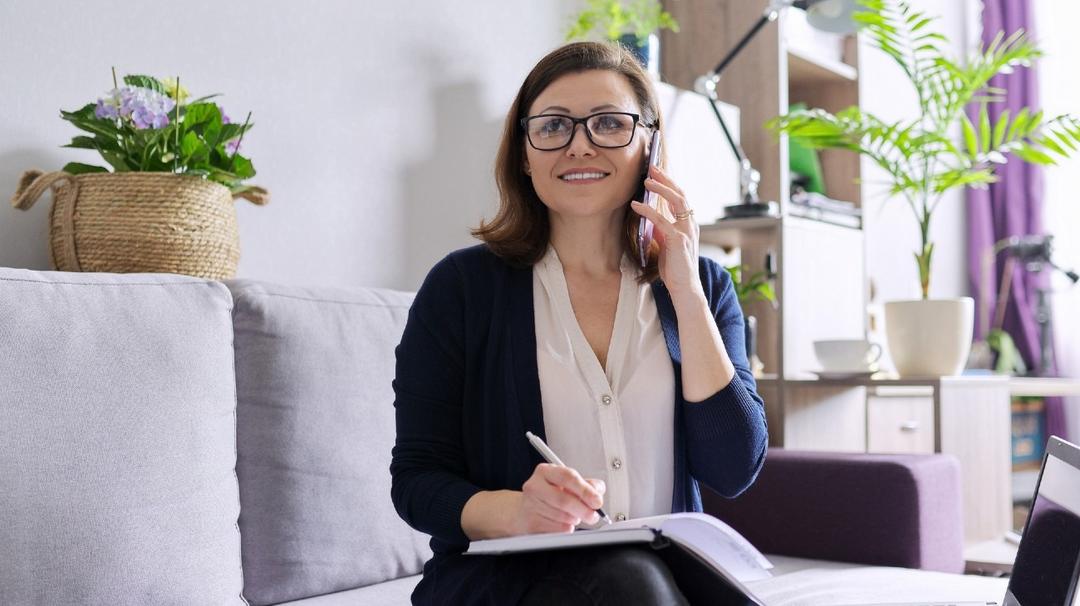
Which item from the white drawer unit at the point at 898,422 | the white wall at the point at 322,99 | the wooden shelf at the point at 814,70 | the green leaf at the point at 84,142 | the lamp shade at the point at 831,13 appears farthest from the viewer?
the wooden shelf at the point at 814,70

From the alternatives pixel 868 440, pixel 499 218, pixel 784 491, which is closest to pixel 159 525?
pixel 499 218

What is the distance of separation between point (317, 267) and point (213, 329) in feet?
2.05

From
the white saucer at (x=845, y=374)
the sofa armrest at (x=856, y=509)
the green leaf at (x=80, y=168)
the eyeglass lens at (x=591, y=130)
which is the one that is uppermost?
the eyeglass lens at (x=591, y=130)

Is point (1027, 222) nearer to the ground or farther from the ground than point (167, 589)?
farther from the ground

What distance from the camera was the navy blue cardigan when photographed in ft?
4.09

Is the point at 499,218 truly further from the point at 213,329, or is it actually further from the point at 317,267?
the point at 317,267

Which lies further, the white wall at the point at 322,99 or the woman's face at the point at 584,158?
the white wall at the point at 322,99

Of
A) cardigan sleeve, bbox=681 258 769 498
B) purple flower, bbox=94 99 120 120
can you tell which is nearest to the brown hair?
cardigan sleeve, bbox=681 258 769 498

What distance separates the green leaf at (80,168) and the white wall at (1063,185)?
348 centimetres

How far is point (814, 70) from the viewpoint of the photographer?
2980 millimetres

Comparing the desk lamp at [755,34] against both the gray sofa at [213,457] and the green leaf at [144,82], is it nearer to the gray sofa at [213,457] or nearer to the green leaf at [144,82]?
the gray sofa at [213,457]

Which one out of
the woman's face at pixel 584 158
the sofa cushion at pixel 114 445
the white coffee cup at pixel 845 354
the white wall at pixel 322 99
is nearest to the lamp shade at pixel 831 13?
the white wall at pixel 322 99

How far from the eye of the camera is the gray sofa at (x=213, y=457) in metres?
1.19

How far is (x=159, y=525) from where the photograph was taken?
1270mm
